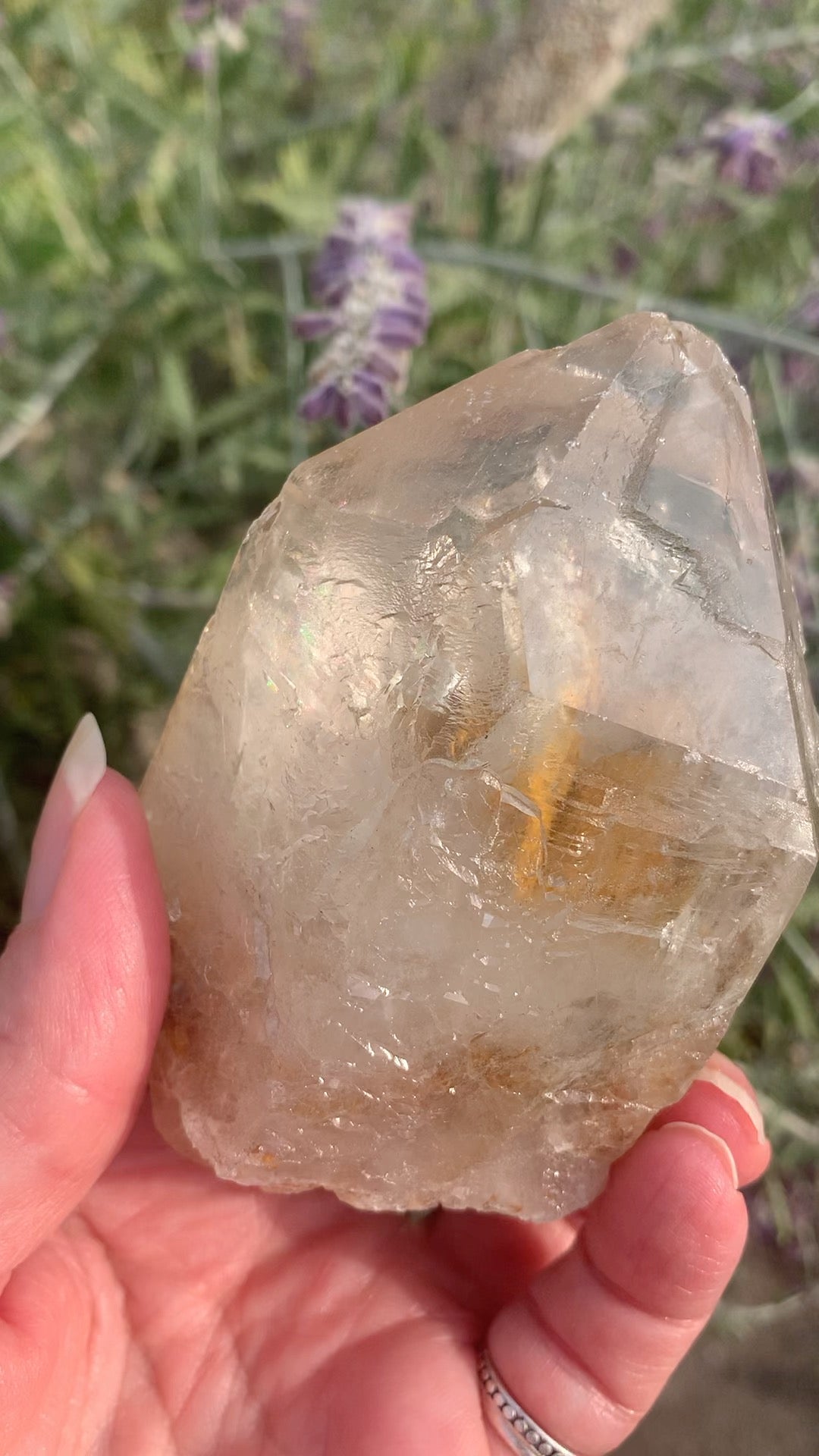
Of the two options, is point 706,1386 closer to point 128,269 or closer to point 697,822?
point 697,822

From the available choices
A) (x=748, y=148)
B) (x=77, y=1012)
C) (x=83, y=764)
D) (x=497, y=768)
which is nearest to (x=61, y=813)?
(x=83, y=764)

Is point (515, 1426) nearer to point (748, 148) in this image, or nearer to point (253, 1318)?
point (253, 1318)

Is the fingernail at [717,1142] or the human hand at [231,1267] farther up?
the fingernail at [717,1142]

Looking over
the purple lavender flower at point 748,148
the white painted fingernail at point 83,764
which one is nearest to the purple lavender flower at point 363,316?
the white painted fingernail at point 83,764

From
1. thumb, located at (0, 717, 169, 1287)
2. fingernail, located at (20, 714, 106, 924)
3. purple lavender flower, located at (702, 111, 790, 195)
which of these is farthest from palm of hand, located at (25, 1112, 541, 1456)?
purple lavender flower, located at (702, 111, 790, 195)

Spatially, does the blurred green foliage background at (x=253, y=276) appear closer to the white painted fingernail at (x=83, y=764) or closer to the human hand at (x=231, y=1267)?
the white painted fingernail at (x=83, y=764)
